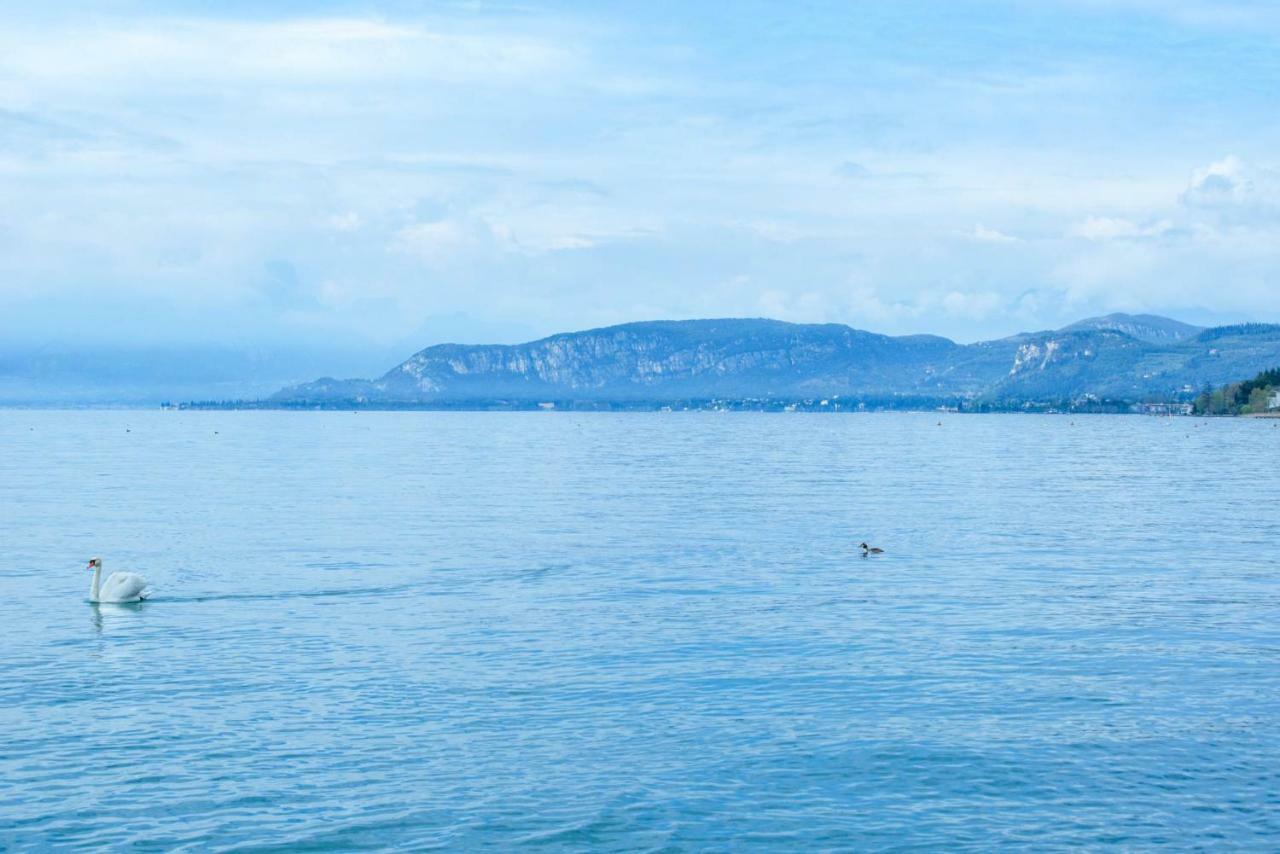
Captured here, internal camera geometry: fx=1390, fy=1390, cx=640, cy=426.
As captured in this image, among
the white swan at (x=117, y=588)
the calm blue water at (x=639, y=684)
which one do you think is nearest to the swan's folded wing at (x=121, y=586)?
the white swan at (x=117, y=588)

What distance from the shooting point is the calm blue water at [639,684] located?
2312cm

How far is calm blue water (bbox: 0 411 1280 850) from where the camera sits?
23.1 m

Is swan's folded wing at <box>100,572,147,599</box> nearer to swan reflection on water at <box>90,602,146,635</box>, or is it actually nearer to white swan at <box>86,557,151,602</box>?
white swan at <box>86,557,151,602</box>

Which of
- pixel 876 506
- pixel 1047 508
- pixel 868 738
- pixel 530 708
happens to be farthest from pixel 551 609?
pixel 1047 508

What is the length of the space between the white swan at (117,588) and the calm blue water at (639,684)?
67 cm

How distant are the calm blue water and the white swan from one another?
2.19 feet

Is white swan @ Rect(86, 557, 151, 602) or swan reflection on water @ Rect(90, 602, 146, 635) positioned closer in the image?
swan reflection on water @ Rect(90, 602, 146, 635)

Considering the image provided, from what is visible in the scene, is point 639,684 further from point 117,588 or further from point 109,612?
point 117,588

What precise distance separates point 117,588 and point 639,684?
1944 cm

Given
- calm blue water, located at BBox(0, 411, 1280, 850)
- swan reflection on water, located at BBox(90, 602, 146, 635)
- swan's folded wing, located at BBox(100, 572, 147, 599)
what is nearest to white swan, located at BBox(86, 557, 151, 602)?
swan's folded wing, located at BBox(100, 572, 147, 599)

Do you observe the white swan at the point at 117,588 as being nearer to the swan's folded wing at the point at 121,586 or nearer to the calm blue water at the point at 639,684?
the swan's folded wing at the point at 121,586

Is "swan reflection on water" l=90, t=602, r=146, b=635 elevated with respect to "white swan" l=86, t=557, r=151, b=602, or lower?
lower

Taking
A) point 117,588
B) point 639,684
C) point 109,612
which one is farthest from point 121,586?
point 639,684

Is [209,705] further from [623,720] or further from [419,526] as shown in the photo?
[419,526]
